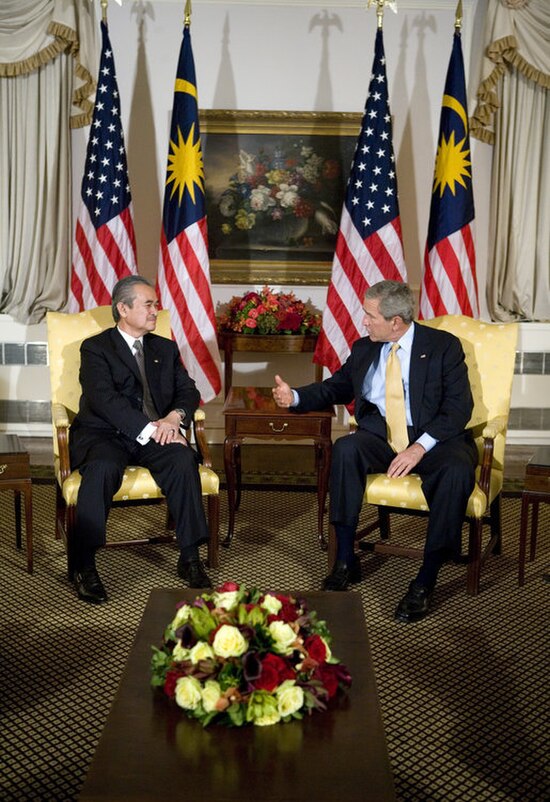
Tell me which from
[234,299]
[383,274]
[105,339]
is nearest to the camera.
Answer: [105,339]

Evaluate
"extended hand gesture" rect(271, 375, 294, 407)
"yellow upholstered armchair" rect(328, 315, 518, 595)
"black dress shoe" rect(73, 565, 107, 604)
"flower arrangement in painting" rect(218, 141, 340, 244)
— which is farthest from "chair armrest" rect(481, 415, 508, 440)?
"flower arrangement in painting" rect(218, 141, 340, 244)

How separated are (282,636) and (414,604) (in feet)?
5.93

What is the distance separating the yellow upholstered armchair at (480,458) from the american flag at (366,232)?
1559mm

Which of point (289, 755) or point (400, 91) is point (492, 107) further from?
point (289, 755)

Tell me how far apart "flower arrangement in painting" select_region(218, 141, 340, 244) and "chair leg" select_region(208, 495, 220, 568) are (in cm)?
338

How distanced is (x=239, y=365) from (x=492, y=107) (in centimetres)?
277

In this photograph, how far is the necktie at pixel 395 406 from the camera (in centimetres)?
454

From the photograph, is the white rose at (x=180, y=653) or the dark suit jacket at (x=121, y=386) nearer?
the white rose at (x=180, y=653)

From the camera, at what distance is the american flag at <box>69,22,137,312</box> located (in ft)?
21.6

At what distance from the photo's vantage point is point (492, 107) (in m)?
7.08

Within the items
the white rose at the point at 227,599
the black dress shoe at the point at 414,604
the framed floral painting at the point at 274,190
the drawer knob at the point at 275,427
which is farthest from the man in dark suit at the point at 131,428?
the framed floral painting at the point at 274,190

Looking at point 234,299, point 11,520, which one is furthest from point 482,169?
point 11,520

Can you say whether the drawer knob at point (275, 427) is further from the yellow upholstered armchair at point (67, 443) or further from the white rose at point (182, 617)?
the white rose at point (182, 617)

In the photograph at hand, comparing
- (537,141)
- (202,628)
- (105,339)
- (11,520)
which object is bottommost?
(11,520)
